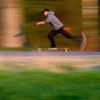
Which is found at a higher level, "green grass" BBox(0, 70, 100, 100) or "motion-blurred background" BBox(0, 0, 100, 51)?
"green grass" BBox(0, 70, 100, 100)

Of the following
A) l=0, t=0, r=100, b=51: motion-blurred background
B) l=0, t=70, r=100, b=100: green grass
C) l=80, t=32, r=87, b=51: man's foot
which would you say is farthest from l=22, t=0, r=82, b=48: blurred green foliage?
l=0, t=70, r=100, b=100: green grass

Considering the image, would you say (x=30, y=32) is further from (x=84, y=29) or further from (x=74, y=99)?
(x=74, y=99)

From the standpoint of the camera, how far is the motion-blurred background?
1802 cm

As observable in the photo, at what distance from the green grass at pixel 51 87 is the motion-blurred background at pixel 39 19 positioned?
12.7 m

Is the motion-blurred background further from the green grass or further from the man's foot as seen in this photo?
the green grass

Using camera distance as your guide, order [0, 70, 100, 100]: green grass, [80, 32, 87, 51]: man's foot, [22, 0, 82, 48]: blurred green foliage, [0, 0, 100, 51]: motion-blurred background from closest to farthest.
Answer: [0, 70, 100, 100]: green grass, [80, 32, 87, 51]: man's foot, [0, 0, 100, 51]: motion-blurred background, [22, 0, 82, 48]: blurred green foliage

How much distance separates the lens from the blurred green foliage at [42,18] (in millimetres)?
19391

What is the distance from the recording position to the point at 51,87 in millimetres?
4844

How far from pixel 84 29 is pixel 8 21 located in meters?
Result: 2.97

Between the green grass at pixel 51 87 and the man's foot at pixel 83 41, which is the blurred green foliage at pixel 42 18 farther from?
the green grass at pixel 51 87

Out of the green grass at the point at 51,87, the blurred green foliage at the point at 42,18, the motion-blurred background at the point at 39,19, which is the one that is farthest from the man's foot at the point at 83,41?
the green grass at the point at 51,87

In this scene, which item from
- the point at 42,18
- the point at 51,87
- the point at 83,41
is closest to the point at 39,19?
the point at 42,18

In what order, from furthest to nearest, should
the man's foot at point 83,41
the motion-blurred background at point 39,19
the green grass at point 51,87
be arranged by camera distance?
the motion-blurred background at point 39,19
the man's foot at point 83,41
the green grass at point 51,87

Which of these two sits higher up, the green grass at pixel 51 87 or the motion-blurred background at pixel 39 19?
the green grass at pixel 51 87
